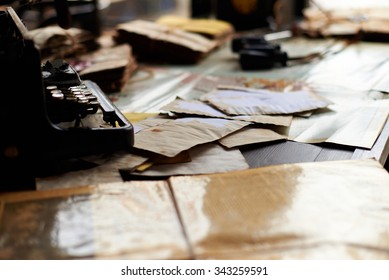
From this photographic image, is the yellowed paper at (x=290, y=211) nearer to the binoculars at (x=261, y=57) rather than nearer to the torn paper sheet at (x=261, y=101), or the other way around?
the torn paper sheet at (x=261, y=101)

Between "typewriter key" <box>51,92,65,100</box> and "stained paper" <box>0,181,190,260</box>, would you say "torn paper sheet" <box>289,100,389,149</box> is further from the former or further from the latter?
"typewriter key" <box>51,92,65,100</box>

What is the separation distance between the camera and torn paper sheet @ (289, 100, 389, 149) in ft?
5.56

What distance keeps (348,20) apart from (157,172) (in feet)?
9.29

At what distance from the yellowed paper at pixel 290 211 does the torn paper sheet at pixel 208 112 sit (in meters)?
0.38

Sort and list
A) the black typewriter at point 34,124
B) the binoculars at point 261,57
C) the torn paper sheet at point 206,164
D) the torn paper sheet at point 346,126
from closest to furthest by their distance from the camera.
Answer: the black typewriter at point 34,124, the torn paper sheet at point 206,164, the torn paper sheet at point 346,126, the binoculars at point 261,57

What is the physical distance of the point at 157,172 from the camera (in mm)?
1436

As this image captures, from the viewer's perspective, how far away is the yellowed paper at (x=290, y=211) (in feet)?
3.56

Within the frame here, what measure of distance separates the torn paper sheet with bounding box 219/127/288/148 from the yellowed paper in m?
0.21

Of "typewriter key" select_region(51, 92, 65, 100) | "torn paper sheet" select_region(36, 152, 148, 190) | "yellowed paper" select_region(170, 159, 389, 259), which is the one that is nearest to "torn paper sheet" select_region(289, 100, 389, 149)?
"yellowed paper" select_region(170, 159, 389, 259)

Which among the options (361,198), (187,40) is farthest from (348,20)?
(361,198)

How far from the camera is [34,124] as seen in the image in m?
1.33

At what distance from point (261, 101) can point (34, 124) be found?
3.25 ft

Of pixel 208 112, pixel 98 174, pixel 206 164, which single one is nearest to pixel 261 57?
pixel 208 112

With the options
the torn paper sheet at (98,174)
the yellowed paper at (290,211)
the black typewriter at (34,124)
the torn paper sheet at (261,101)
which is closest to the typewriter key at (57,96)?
the black typewriter at (34,124)
